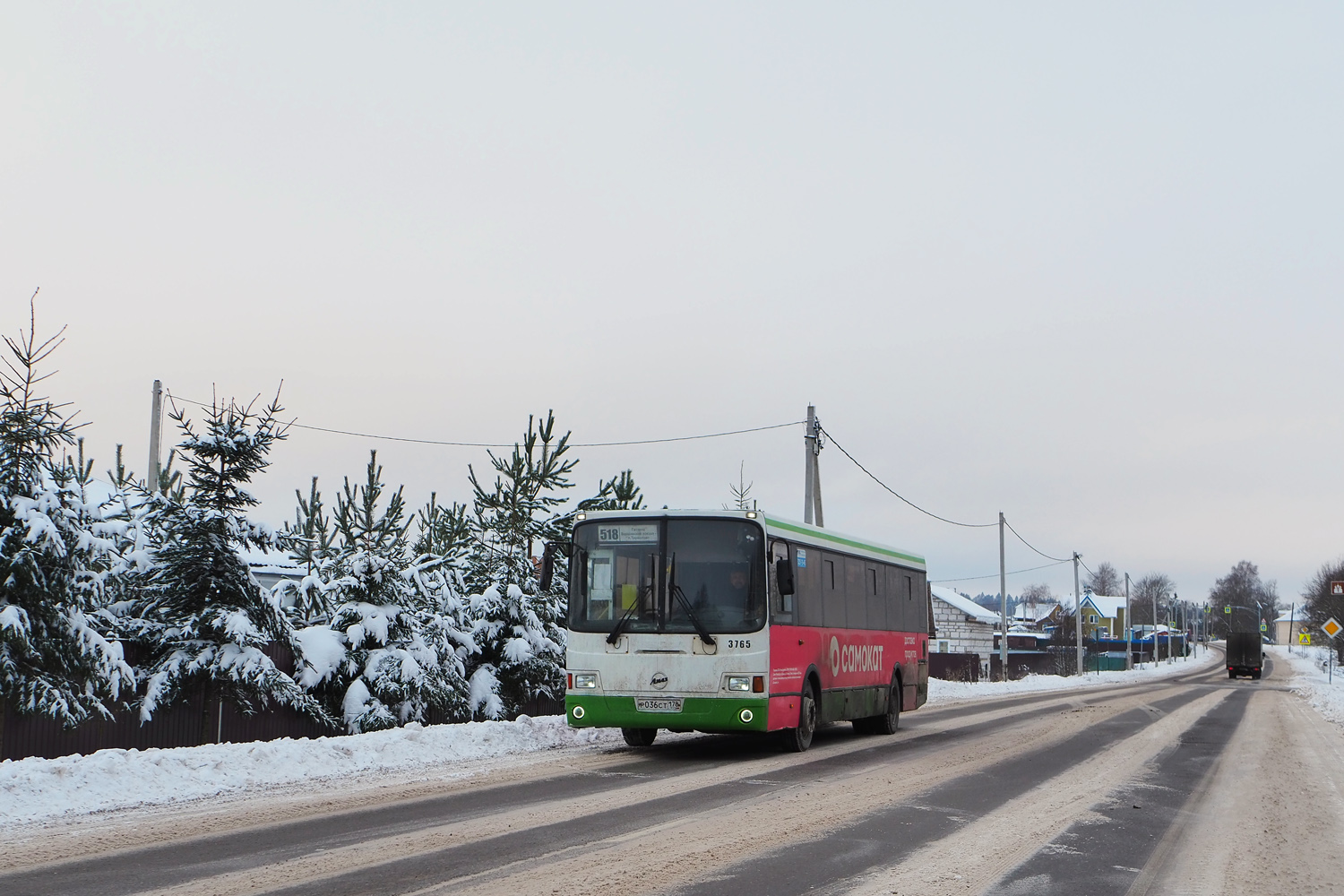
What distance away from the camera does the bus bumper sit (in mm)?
15305

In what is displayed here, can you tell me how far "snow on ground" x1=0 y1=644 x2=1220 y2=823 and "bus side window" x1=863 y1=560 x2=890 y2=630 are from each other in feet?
16.0

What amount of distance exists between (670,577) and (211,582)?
572 cm

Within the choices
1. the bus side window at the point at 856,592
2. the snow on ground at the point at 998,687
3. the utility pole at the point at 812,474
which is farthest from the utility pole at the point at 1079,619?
the bus side window at the point at 856,592

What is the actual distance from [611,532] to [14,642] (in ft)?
23.1

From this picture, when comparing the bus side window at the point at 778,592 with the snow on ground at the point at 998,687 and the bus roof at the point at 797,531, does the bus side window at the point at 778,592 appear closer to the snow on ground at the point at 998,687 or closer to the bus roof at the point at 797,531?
the bus roof at the point at 797,531

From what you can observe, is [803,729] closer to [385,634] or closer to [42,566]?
[385,634]

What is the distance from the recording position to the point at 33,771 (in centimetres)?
1049

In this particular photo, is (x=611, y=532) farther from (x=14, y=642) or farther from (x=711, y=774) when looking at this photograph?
(x=14, y=642)

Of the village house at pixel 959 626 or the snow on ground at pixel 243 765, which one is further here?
the village house at pixel 959 626

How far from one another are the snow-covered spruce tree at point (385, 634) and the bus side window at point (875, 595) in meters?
6.54

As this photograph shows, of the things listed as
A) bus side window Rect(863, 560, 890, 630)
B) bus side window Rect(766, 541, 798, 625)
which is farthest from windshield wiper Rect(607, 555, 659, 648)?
bus side window Rect(863, 560, 890, 630)

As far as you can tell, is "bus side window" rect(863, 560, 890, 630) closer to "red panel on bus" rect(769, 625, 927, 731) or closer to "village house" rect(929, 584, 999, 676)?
"red panel on bus" rect(769, 625, 927, 731)

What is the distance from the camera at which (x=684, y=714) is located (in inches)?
607

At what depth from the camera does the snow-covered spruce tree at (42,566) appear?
1166 centimetres
